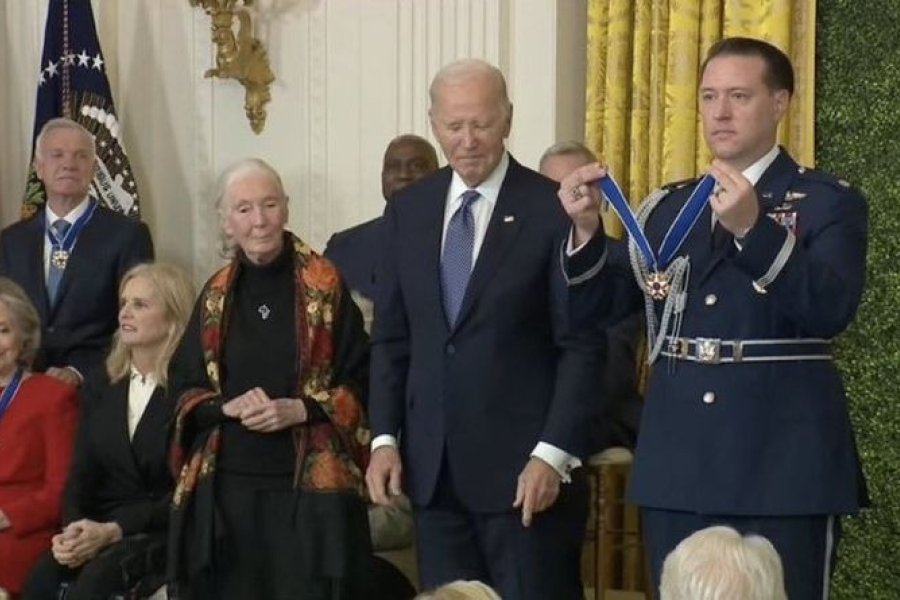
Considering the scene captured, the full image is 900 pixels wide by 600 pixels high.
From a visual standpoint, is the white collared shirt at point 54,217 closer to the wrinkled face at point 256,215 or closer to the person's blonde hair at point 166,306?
the person's blonde hair at point 166,306

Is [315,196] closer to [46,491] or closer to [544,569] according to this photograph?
[46,491]

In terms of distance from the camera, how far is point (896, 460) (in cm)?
491

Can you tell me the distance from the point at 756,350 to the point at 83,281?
2750 millimetres

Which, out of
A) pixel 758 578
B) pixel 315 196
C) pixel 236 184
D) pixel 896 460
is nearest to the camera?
pixel 758 578

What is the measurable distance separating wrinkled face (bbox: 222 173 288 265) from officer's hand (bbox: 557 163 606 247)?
3.34ft

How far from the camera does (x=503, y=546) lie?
11.1 feet

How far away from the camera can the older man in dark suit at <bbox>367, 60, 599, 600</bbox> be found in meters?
3.37

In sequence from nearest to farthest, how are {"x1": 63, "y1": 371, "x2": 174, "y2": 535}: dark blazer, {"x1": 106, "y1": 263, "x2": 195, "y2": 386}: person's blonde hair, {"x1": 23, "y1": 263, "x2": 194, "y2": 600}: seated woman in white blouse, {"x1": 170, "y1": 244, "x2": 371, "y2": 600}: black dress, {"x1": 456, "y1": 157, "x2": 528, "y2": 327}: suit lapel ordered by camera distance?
{"x1": 456, "y1": 157, "x2": 528, "y2": 327}: suit lapel
{"x1": 170, "y1": 244, "x2": 371, "y2": 600}: black dress
{"x1": 23, "y1": 263, "x2": 194, "y2": 600}: seated woman in white blouse
{"x1": 63, "y1": 371, "x2": 174, "y2": 535}: dark blazer
{"x1": 106, "y1": 263, "x2": 195, "y2": 386}: person's blonde hair

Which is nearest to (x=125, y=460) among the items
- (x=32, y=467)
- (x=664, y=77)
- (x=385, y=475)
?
(x=32, y=467)

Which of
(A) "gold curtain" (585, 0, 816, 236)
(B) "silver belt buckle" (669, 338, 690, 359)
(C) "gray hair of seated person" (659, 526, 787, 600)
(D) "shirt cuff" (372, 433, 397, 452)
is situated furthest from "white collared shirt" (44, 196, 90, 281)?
(C) "gray hair of seated person" (659, 526, 787, 600)

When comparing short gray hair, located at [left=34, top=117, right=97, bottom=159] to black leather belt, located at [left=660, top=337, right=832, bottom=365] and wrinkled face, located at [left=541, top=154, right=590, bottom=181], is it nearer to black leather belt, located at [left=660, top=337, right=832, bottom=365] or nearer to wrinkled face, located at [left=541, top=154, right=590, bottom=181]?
wrinkled face, located at [left=541, top=154, right=590, bottom=181]

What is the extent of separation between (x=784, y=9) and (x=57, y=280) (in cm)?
240

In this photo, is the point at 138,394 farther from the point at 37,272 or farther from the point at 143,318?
the point at 37,272

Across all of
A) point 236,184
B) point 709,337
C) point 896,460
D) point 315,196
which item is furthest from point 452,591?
point 315,196
